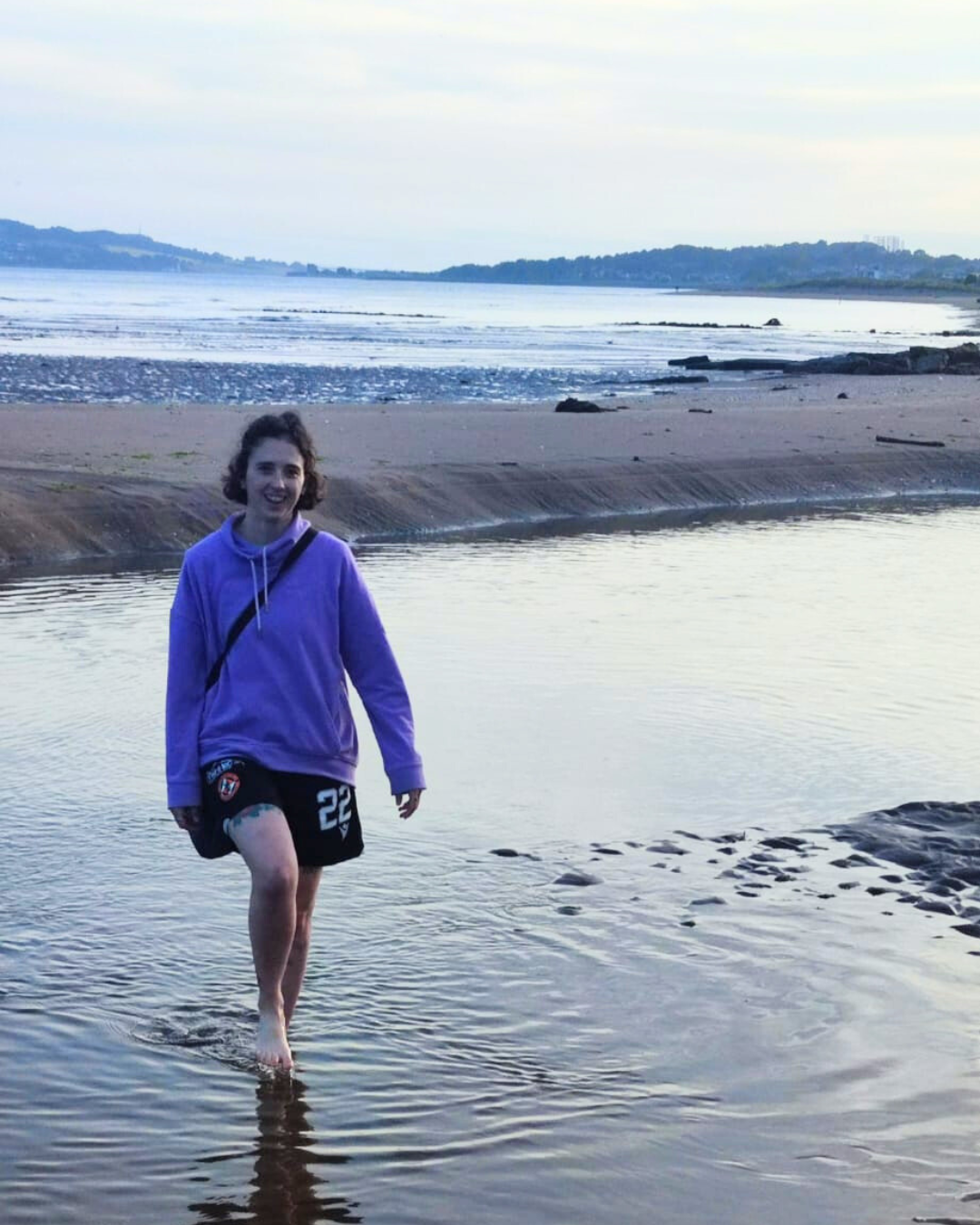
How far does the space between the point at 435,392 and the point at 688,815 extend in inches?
1042

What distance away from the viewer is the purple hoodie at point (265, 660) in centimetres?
488

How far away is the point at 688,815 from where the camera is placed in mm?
7840

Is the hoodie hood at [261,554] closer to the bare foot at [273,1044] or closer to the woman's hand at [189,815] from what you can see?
the woman's hand at [189,815]

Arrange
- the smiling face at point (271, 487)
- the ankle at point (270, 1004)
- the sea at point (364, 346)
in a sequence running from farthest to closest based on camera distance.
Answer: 1. the sea at point (364, 346)
2. the ankle at point (270, 1004)
3. the smiling face at point (271, 487)

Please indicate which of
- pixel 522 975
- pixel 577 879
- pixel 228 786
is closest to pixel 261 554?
pixel 228 786

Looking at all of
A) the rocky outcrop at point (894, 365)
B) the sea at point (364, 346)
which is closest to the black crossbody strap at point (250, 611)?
the sea at point (364, 346)

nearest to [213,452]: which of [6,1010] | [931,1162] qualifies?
[6,1010]

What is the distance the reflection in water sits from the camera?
4355mm

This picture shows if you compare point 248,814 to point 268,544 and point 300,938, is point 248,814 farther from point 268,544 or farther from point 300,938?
point 268,544

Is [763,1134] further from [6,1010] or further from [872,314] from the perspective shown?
[872,314]

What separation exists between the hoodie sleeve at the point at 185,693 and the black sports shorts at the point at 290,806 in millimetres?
55

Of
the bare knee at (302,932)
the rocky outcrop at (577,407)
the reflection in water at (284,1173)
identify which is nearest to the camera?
the reflection in water at (284,1173)

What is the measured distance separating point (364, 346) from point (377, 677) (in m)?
50.6

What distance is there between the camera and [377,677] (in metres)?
5.02
